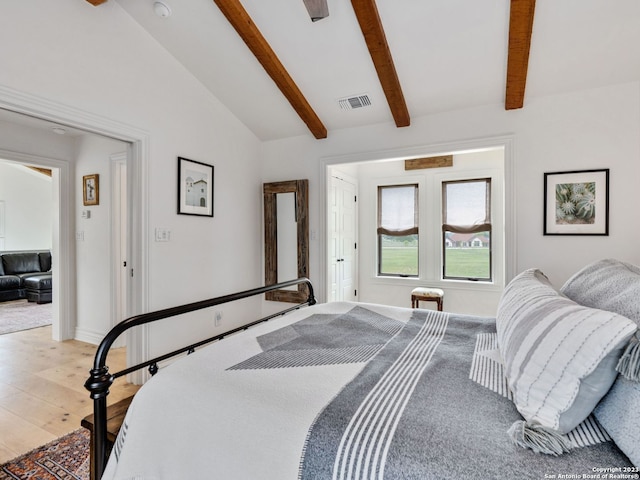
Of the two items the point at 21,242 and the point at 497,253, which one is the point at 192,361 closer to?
the point at 497,253

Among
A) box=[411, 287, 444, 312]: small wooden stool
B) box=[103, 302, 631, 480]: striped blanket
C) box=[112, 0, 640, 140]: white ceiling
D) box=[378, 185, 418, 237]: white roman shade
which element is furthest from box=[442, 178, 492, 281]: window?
box=[103, 302, 631, 480]: striped blanket

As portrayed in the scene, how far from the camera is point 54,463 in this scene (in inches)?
70.2

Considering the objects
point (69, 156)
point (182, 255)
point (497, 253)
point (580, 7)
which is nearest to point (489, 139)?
point (580, 7)

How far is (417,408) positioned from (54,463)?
2.05 m

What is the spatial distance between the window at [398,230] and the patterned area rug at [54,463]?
13.2 ft

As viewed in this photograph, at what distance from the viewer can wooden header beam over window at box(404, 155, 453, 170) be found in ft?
14.6

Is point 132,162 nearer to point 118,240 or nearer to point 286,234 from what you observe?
point 118,240

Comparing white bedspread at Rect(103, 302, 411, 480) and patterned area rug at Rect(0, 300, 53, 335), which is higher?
white bedspread at Rect(103, 302, 411, 480)

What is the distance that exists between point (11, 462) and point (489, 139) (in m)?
4.08

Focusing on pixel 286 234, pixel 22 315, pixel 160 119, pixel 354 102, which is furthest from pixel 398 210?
pixel 22 315

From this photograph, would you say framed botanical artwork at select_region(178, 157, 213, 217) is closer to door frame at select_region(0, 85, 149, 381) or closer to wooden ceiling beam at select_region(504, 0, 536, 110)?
door frame at select_region(0, 85, 149, 381)

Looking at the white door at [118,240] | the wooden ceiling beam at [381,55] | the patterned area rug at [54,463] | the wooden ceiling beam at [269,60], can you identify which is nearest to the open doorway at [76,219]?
the white door at [118,240]

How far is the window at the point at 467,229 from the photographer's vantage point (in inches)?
175

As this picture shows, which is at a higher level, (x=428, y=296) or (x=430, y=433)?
(x=430, y=433)
